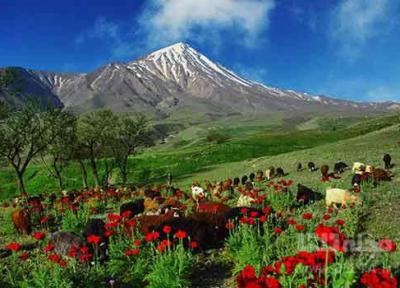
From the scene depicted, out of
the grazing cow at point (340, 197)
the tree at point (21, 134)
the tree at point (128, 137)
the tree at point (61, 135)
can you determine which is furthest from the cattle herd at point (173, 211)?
the tree at point (128, 137)

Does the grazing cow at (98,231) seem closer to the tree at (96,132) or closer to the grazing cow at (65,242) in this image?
the grazing cow at (65,242)

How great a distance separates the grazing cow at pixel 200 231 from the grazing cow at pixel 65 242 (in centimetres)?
281

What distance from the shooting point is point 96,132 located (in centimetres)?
6962

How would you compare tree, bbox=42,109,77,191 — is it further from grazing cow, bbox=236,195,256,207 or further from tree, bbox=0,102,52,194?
grazing cow, bbox=236,195,256,207

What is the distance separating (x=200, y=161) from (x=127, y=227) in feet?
255

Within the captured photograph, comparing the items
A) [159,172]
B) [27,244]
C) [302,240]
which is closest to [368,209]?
[302,240]

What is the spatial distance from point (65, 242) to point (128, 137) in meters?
55.4

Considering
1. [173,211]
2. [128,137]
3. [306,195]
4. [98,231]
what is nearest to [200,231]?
[173,211]

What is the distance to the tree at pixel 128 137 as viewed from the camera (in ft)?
236

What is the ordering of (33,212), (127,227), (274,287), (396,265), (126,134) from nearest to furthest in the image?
1. (274,287)
2. (396,265)
3. (127,227)
4. (33,212)
5. (126,134)

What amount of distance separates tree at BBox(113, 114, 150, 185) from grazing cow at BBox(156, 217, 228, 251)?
176ft

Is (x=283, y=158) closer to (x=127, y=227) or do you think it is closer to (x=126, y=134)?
(x=126, y=134)

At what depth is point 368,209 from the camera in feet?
61.1

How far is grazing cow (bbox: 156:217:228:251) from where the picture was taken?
1798cm
